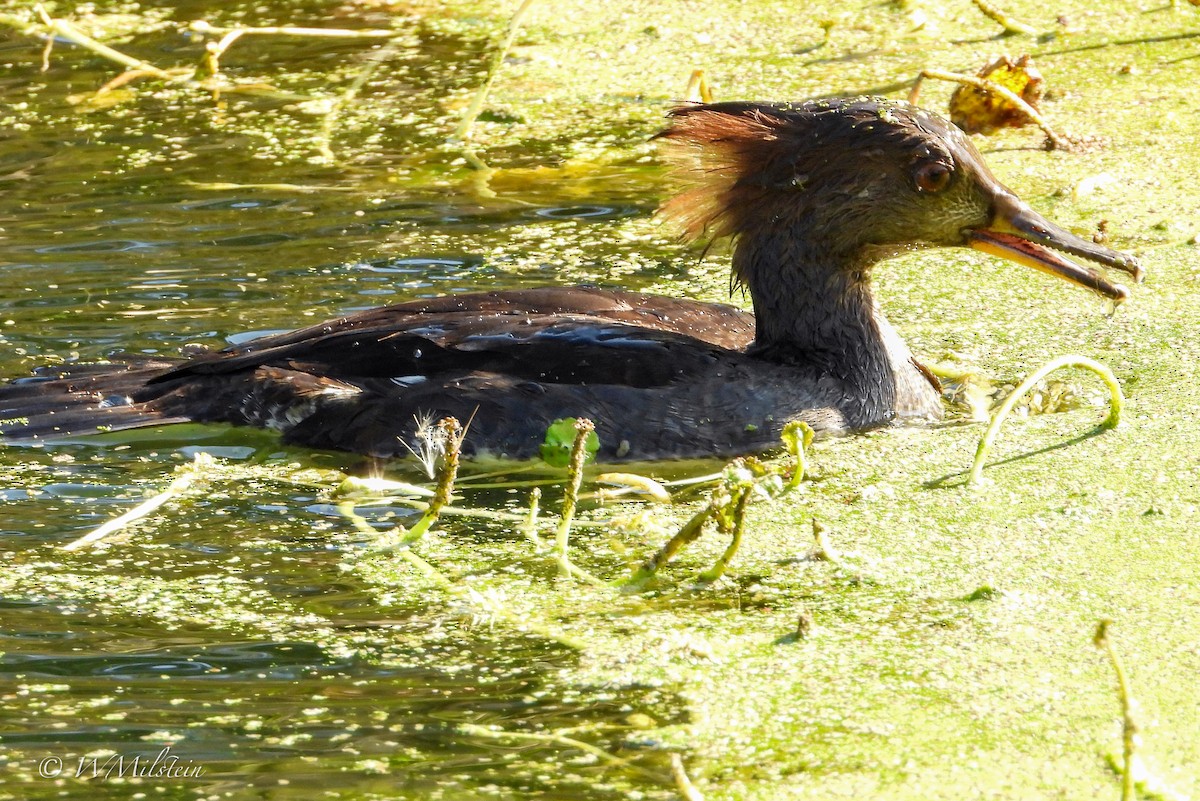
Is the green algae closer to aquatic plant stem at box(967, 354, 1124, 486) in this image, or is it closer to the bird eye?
aquatic plant stem at box(967, 354, 1124, 486)

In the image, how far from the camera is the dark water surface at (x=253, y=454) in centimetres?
350

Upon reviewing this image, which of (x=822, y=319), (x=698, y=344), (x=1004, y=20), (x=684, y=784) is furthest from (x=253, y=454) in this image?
(x=1004, y=20)

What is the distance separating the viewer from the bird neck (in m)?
5.59

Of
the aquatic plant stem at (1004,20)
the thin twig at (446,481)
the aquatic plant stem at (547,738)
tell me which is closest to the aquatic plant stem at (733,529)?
the thin twig at (446,481)

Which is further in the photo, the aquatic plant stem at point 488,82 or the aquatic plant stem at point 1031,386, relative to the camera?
the aquatic plant stem at point 488,82

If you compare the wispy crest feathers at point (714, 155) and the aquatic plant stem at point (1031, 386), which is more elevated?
the wispy crest feathers at point (714, 155)

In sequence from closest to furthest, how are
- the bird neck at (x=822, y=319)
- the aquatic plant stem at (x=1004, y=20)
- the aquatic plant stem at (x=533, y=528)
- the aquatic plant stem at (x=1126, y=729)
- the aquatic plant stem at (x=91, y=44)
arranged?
1. the aquatic plant stem at (x=1126, y=729)
2. the aquatic plant stem at (x=533, y=528)
3. the bird neck at (x=822, y=319)
4. the aquatic plant stem at (x=91, y=44)
5. the aquatic plant stem at (x=1004, y=20)

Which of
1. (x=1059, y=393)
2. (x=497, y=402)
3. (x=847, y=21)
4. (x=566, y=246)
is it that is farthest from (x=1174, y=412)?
(x=847, y=21)

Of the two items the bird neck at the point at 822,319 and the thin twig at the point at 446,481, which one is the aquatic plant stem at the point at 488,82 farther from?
the thin twig at the point at 446,481

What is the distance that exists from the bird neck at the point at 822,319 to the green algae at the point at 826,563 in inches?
12.7

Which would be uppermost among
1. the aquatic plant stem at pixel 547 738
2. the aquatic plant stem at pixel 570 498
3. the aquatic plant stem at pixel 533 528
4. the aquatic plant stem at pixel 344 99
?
the aquatic plant stem at pixel 344 99

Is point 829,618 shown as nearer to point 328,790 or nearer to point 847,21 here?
point 328,790

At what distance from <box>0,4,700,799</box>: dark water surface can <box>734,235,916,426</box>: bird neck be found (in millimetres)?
1103

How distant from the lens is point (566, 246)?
23.0 feet
